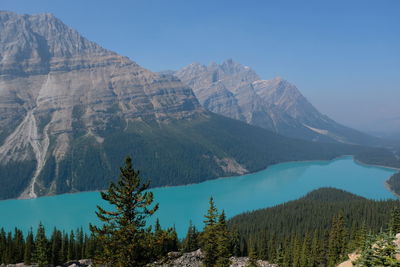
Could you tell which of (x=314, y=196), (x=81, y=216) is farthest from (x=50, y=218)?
(x=314, y=196)

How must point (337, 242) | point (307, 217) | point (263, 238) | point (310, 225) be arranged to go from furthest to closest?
point (307, 217) < point (310, 225) < point (263, 238) < point (337, 242)

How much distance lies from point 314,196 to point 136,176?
175 metres

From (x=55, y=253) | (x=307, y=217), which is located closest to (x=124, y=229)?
(x=55, y=253)

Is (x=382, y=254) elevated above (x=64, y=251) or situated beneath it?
elevated above

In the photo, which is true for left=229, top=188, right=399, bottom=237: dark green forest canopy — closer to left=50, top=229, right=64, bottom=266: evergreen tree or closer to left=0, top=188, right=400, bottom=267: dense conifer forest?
left=0, top=188, right=400, bottom=267: dense conifer forest

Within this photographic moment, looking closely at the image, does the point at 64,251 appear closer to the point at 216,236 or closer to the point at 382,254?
the point at 216,236

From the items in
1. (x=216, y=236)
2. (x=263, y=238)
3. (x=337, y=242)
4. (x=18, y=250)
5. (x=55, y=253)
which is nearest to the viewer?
(x=216, y=236)

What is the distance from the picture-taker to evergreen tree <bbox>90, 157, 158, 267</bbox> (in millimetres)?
22516

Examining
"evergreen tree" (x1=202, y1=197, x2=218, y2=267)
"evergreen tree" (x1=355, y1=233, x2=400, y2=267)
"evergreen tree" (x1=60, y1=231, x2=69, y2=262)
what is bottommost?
"evergreen tree" (x1=60, y1=231, x2=69, y2=262)

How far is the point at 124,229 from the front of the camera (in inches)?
890

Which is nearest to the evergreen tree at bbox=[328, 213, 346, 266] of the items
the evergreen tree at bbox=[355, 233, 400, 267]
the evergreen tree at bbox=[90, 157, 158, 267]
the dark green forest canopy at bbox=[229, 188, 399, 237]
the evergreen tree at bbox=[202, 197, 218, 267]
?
the dark green forest canopy at bbox=[229, 188, 399, 237]

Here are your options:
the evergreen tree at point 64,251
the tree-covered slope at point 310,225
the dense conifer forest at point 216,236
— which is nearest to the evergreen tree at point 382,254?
the dense conifer forest at point 216,236

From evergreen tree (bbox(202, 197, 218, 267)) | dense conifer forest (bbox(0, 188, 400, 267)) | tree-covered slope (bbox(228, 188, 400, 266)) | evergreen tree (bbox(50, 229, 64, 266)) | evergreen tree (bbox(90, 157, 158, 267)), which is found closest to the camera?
evergreen tree (bbox(90, 157, 158, 267))

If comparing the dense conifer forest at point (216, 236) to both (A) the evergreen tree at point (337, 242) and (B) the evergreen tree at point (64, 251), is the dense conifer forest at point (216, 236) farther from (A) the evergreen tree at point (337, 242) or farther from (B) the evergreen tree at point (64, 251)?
(B) the evergreen tree at point (64, 251)
